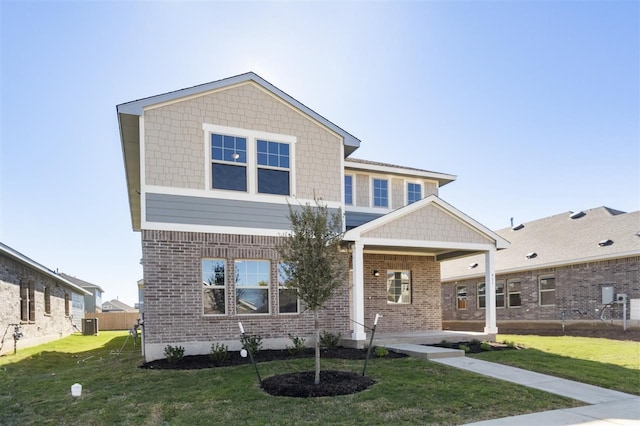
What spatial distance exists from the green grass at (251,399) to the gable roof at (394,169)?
21.4 feet

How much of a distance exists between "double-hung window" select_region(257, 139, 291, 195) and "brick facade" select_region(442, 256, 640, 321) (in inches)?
537

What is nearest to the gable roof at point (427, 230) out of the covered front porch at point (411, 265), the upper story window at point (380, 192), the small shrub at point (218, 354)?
the covered front porch at point (411, 265)

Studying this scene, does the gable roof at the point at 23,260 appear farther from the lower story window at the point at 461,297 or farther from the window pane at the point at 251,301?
the lower story window at the point at 461,297

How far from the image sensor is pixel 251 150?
11203mm

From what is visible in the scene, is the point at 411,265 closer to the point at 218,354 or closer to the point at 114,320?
the point at 218,354

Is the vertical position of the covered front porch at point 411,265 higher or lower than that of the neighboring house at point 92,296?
higher

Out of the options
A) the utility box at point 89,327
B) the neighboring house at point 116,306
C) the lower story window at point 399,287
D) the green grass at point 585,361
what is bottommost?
the neighboring house at point 116,306

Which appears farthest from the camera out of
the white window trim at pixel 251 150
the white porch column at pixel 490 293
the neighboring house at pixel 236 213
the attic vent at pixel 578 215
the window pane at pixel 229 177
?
the attic vent at pixel 578 215

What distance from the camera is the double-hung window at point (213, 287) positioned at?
10523 millimetres

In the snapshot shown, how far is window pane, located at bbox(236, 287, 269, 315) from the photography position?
10836mm

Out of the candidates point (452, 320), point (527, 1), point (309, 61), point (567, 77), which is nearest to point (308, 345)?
point (309, 61)

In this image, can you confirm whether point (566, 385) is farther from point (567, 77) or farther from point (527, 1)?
point (567, 77)

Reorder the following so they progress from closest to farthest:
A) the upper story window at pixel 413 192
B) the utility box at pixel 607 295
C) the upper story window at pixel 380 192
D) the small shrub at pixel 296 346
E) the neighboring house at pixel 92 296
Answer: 1. the small shrub at pixel 296 346
2. the upper story window at pixel 380 192
3. the upper story window at pixel 413 192
4. the utility box at pixel 607 295
5. the neighboring house at pixel 92 296

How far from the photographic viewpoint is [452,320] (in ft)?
81.8
